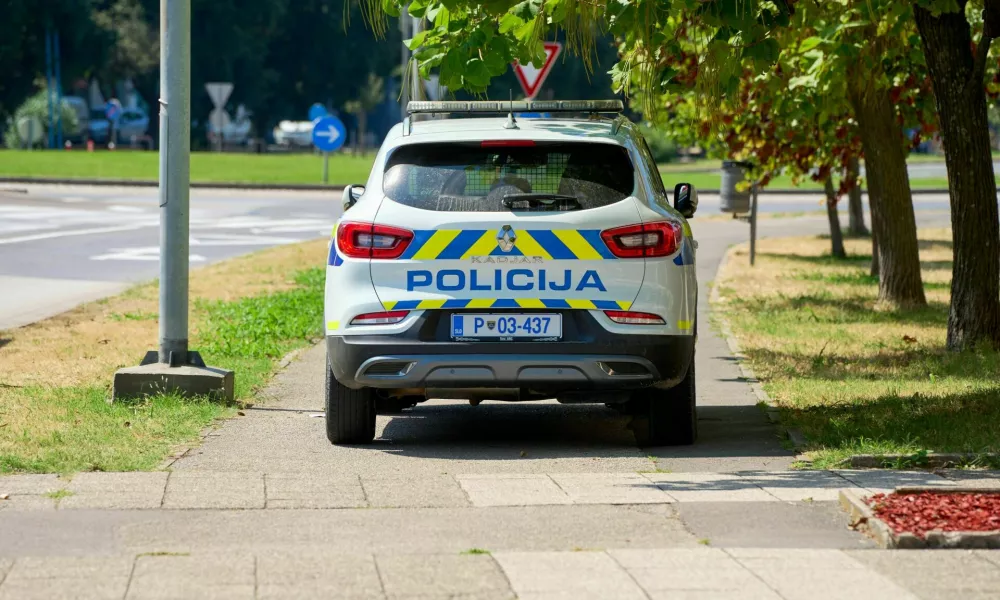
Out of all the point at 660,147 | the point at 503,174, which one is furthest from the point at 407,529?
the point at 660,147

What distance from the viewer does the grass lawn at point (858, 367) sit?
8109 millimetres

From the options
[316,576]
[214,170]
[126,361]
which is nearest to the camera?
[316,576]

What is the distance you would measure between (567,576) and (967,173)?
22.4ft

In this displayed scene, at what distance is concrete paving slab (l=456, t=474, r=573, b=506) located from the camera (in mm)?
6527

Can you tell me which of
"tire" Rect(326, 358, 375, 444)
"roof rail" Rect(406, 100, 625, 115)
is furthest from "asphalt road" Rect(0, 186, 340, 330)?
"roof rail" Rect(406, 100, 625, 115)

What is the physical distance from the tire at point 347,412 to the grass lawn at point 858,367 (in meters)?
2.23

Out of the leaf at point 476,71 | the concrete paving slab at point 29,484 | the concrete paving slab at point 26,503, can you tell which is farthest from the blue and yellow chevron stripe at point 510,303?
the concrete paving slab at point 26,503

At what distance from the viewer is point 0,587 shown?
4879 mm

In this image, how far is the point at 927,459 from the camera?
736cm

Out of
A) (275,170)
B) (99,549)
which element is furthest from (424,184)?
(275,170)

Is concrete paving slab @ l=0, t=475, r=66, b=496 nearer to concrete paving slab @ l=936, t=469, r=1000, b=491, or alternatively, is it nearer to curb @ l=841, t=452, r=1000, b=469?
curb @ l=841, t=452, r=1000, b=469

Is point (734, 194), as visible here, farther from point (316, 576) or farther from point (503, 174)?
point (316, 576)

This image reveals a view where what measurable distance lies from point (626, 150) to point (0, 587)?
4.10m

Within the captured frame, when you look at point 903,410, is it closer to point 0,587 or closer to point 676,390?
point 676,390
